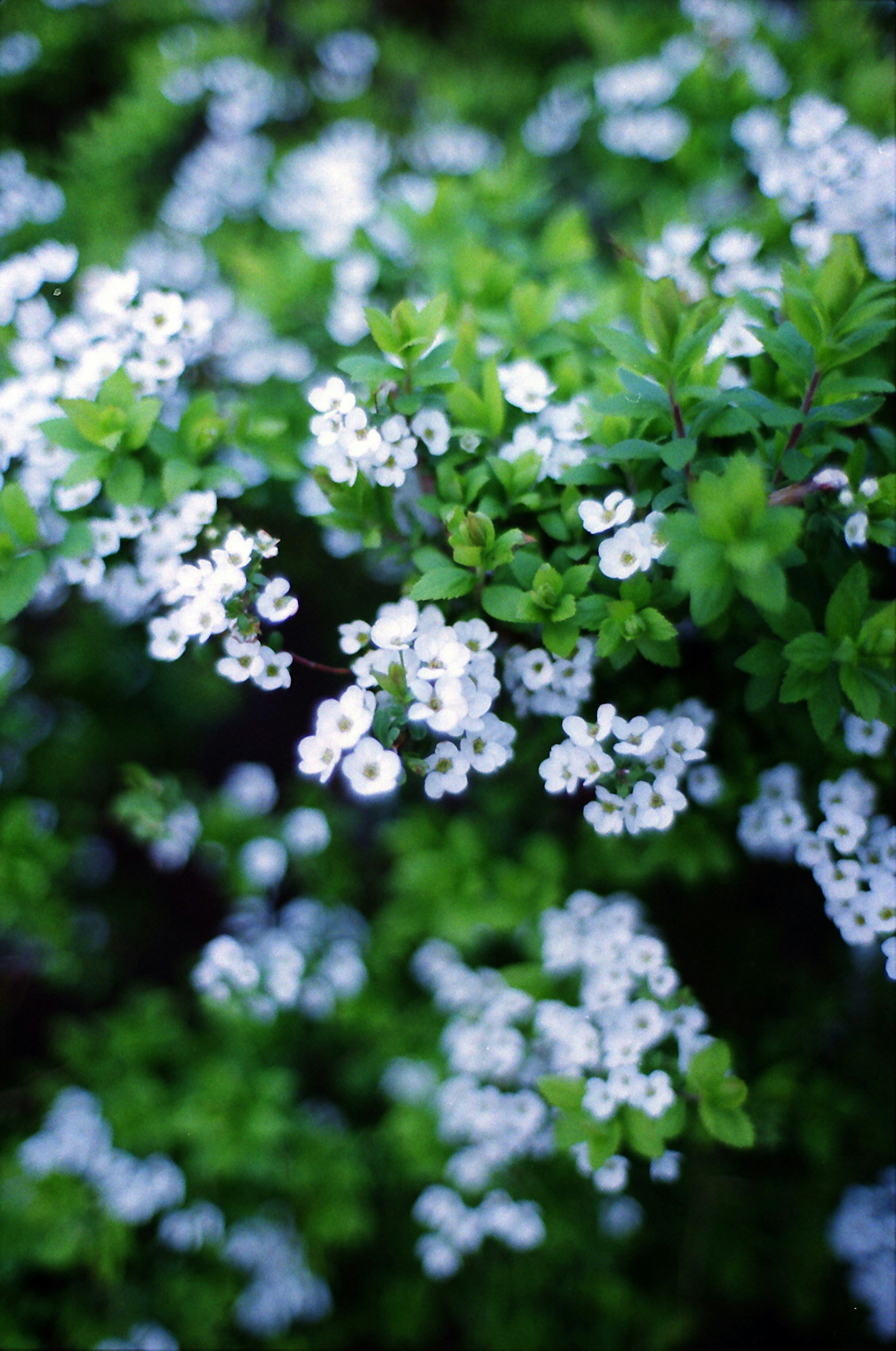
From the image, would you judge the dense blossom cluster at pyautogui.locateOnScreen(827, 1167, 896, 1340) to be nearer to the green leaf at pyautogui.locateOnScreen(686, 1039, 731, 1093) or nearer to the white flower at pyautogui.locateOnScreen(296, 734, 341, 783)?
the green leaf at pyautogui.locateOnScreen(686, 1039, 731, 1093)

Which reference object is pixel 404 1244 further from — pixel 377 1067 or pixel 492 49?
pixel 492 49

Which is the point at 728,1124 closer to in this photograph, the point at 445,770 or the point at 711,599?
the point at 445,770

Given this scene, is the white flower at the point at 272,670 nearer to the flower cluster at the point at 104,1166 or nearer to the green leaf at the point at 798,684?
the green leaf at the point at 798,684

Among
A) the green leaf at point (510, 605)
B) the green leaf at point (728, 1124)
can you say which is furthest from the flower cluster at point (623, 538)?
the green leaf at point (728, 1124)

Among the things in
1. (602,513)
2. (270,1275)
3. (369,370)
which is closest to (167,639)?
(369,370)

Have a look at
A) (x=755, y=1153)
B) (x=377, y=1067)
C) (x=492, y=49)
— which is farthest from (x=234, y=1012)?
(x=492, y=49)

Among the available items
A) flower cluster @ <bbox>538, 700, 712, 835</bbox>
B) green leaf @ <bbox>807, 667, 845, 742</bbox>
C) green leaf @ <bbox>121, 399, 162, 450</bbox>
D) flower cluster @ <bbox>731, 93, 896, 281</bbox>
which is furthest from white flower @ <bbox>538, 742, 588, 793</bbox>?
flower cluster @ <bbox>731, 93, 896, 281</bbox>
